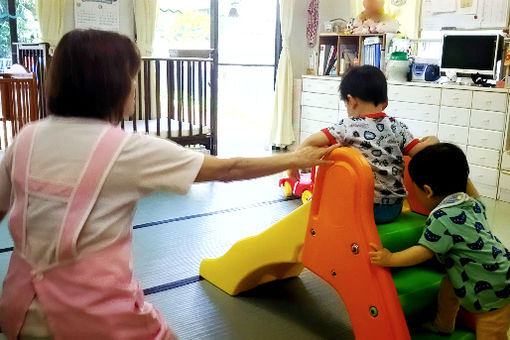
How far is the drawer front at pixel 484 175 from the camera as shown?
13.6 ft

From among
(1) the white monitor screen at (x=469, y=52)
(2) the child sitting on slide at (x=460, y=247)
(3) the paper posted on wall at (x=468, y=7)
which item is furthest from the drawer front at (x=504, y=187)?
(2) the child sitting on slide at (x=460, y=247)

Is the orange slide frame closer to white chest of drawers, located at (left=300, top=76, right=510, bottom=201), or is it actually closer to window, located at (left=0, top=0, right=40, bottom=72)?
white chest of drawers, located at (left=300, top=76, right=510, bottom=201)

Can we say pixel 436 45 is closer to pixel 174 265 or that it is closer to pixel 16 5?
pixel 174 265

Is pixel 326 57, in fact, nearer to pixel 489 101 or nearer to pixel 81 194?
pixel 489 101

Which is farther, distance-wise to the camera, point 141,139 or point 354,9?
point 354,9

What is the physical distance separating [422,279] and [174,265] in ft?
4.28

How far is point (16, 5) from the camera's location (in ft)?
15.5

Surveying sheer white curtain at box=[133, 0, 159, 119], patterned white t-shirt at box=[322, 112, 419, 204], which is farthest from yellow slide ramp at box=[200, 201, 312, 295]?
sheer white curtain at box=[133, 0, 159, 119]

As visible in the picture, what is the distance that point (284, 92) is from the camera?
589 cm

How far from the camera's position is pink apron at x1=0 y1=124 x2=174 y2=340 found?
951mm

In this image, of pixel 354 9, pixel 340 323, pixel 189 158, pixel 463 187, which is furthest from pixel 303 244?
pixel 354 9

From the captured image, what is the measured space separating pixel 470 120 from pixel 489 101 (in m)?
0.23

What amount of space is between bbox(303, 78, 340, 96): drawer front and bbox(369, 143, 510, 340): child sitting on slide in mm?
3763

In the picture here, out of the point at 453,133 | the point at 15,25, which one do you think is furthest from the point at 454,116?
the point at 15,25
